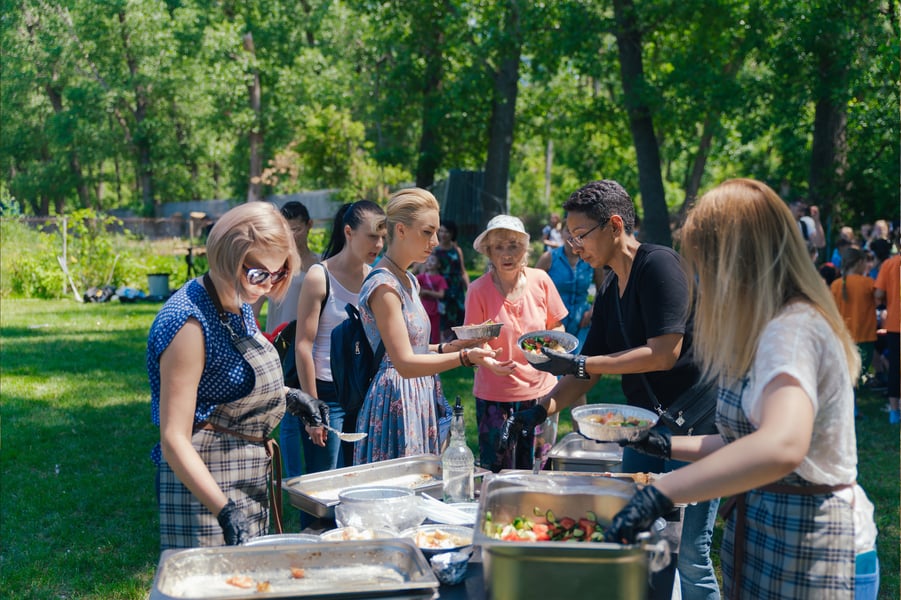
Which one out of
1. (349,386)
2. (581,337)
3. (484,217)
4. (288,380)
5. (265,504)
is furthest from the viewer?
(484,217)

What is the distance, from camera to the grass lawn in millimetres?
4473

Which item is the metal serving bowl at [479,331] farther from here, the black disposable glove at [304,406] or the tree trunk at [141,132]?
the tree trunk at [141,132]

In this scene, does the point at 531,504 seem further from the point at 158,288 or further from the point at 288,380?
the point at 158,288

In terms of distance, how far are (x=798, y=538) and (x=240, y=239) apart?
169cm

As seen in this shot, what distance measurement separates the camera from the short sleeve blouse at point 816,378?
171 cm

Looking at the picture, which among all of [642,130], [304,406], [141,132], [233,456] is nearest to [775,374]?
[233,456]

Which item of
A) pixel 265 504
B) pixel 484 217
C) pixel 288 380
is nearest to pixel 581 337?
pixel 288 380

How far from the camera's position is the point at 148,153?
35625mm

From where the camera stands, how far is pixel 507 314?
4.03 m

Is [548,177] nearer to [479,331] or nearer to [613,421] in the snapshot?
[479,331]

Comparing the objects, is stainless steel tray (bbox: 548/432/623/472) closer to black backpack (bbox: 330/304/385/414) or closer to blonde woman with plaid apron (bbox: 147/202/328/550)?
black backpack (bbox: 330/304/385/414)

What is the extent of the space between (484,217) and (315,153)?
21.7 feet

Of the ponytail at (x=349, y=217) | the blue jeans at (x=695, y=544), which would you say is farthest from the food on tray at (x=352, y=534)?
the ponytail at (x=349, y=217)

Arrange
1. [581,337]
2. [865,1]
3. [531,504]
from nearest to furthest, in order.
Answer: [531,504] < [581,337] < [865,1]
